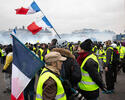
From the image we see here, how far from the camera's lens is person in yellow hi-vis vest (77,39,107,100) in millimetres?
2941

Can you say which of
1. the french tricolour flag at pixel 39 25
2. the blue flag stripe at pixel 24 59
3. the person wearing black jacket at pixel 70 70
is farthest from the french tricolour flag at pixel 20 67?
the french tricolour flag at pixel 39 25

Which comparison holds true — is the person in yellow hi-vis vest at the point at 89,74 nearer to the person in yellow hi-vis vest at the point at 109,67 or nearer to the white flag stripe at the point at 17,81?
the white flag stripe at the point at 17,81

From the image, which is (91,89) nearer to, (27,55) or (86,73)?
(86,73)

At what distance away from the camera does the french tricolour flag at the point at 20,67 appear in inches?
85.0

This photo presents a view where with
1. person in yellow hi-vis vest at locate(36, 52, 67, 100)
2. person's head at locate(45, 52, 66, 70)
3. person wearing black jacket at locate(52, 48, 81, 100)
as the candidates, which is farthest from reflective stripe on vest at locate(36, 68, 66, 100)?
person wearing black jacket at locate(52, 48, 81, 100)

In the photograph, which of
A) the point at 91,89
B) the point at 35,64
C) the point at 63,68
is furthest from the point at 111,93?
the point at 35,64

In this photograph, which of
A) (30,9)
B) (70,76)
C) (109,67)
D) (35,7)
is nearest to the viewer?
(70,76)

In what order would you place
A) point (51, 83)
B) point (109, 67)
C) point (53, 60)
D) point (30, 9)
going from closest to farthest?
1. point (51, 83)
2. point (53, 60)
3. point (109, 67)
4. point (30, 9)

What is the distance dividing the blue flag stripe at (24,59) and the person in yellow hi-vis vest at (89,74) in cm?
126

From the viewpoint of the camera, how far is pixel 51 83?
1.90 metres

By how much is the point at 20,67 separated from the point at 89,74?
1507mm

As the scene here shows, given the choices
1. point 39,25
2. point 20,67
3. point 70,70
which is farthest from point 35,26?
point 20,67

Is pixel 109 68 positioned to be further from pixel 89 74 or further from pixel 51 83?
pixel 51 83

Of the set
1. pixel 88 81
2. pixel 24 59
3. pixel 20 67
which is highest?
pixel 24 59
